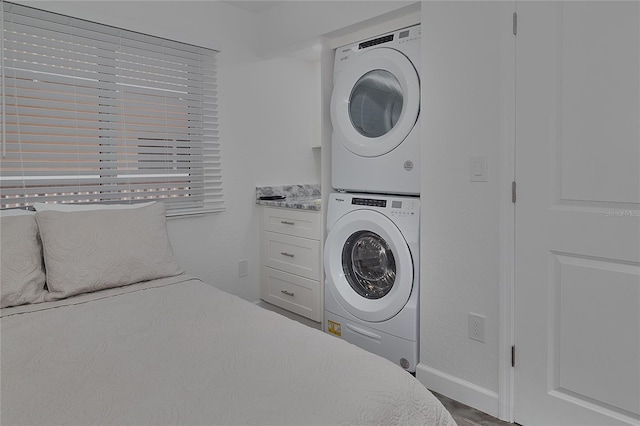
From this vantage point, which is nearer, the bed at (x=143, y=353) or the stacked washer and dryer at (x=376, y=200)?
the bed at (x=143, y=353)

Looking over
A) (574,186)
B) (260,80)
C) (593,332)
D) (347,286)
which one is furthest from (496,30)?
(260,80)

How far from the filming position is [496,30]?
188 centimetres

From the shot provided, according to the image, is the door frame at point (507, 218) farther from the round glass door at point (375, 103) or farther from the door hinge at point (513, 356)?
the round glass door at point (375, 103)

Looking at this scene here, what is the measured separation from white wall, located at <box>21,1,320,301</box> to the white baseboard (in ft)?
5.20

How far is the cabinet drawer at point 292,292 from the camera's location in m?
2.92

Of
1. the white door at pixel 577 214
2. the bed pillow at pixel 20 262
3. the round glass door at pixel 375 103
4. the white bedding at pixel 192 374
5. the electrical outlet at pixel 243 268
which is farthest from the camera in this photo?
the electrical outlet at pixel 243 268

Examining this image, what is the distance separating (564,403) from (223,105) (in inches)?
106

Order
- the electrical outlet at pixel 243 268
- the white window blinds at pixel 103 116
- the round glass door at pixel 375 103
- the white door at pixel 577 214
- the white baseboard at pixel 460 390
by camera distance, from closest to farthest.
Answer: the white door at pixel 577 214 → the white baseboard at pixel 460 390 → the white window blinds at pixel 103 116 → the round glass door at pixel 375 103 → the electrical outlet at pixel 243 268

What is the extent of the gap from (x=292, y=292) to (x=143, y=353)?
185 cm

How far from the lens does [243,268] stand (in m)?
3.29

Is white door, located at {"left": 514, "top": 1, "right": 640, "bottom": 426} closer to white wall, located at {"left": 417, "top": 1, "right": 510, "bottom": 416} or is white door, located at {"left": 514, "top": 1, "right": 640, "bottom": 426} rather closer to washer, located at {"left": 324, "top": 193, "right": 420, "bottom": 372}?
white wall, located at {"left": 417, "top": 1, "right": 510, "bottom": 416}

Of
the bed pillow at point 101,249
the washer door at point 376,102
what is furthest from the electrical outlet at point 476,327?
the bed pillow at point 101,249

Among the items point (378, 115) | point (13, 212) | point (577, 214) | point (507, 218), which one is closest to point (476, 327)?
point (507, 218)

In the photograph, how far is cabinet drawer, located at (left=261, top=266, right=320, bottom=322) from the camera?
2924 mm
